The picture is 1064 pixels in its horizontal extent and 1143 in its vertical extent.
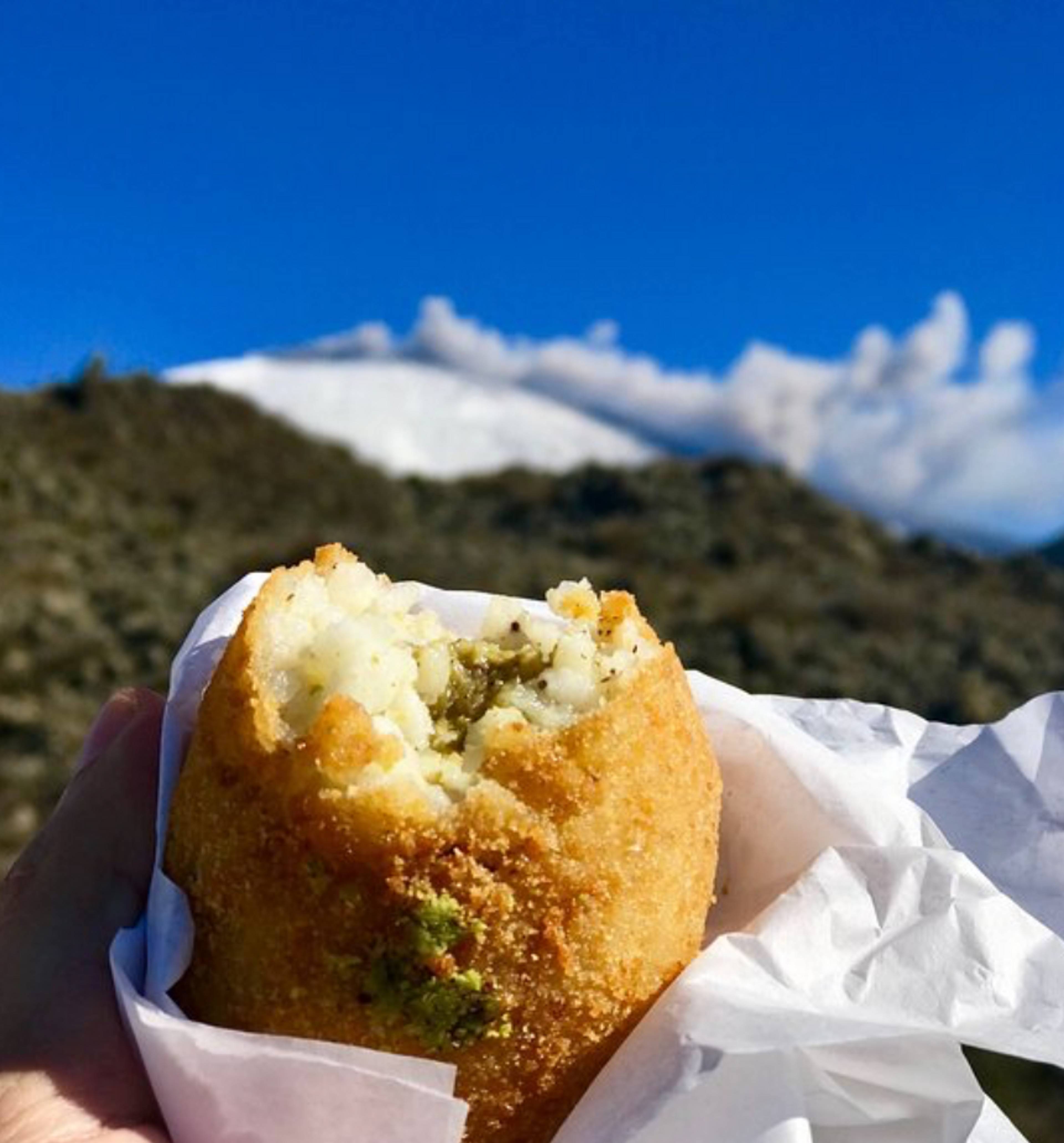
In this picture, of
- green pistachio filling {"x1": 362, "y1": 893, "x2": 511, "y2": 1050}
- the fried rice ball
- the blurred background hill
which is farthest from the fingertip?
the blurred background hill

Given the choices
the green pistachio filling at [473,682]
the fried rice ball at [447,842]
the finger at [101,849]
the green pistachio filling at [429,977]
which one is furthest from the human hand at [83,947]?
the green pistachio filling at [473,682]

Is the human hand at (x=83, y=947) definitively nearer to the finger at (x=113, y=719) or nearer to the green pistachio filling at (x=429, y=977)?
the finger at (x=113, y=719)

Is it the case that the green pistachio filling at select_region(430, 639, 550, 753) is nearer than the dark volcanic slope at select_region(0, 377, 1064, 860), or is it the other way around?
the green pistachio filling at select_region(430, 639, 550, 753)

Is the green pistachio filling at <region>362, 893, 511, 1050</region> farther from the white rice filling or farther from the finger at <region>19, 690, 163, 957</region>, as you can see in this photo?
the finger at <region>19, 690, 163, 957</region>

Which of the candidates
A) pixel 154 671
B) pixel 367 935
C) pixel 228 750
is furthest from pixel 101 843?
pixel 154 671

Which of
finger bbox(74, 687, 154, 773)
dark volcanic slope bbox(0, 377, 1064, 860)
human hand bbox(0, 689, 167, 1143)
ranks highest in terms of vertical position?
dark volcanic slope bbox(0, 377, 1064, 860)

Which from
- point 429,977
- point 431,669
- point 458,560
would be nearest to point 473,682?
point 431,669

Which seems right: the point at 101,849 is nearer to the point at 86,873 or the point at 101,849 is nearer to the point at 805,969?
the point at 86,873
